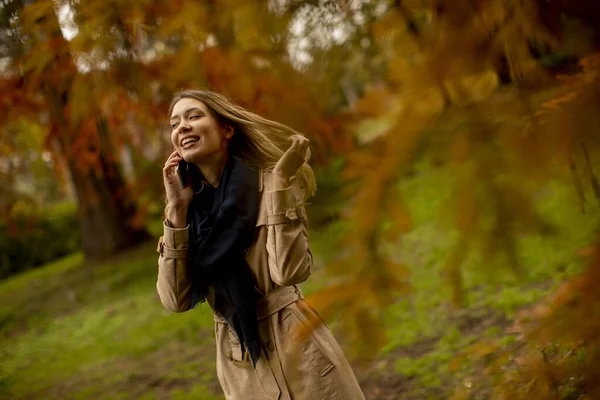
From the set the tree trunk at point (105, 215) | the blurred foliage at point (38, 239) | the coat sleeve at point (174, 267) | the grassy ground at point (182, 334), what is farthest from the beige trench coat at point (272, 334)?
the blurred foliage at point (38, 239)

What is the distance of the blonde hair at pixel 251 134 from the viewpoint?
211 cm

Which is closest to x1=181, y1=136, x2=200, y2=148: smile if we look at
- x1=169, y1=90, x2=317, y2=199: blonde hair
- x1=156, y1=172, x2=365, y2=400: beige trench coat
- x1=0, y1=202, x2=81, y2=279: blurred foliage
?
x1=169, y1=90, x2=317, y2=199: blonde hair

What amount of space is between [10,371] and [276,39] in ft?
22.8

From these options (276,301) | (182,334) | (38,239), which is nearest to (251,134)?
(276,301)

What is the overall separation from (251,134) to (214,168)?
0.19 meters

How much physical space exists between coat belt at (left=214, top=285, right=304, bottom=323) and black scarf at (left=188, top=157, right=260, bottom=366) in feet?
0.12

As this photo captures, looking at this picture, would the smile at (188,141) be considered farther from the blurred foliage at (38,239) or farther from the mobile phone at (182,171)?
the blurred foliage at (38,239)

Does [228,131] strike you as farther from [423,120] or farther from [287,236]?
[423,120]

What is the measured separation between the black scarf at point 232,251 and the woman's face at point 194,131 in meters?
0.12

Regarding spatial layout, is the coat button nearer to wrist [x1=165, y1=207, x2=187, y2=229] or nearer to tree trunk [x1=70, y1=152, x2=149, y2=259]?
wrist [x1=165, y1=207, x2=187, y2=229]

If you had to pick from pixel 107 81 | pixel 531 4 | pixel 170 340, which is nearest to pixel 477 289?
pixel 170 340

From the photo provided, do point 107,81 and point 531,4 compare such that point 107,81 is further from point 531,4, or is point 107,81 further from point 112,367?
point 112,367

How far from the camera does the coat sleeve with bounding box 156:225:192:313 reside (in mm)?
2033

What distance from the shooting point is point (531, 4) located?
1.11m
